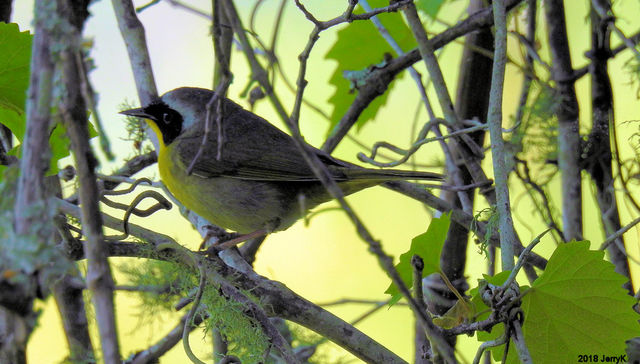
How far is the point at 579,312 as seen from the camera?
148 centimetres

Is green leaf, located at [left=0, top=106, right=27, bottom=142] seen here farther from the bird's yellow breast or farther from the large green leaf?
the bird's yellow breast

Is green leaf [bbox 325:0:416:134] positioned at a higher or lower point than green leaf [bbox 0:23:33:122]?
higher

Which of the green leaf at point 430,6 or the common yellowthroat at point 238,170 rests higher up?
the green leaf at point 430,6

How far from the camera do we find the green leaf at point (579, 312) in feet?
4.77

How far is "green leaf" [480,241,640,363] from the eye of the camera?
1.45 metres

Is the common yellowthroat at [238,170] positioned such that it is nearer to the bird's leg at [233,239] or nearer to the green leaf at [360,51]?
the bird's leg at [233,239]

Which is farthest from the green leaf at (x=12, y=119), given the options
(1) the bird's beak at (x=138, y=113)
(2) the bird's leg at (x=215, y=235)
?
(1) the bird's beak at (x=138, y=113)

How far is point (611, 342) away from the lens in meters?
1.49

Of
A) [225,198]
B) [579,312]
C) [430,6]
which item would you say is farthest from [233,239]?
[579,312]

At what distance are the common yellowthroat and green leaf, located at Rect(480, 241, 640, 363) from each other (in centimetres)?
117

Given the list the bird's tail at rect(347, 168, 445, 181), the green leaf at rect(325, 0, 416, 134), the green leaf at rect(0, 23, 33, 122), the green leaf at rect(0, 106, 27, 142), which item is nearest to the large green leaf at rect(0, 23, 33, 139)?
the green leaf at rect(0, 23, 33, 122)

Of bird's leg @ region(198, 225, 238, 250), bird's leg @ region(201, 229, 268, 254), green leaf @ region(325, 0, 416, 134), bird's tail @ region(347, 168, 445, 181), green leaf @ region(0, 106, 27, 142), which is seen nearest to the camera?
green leaf @ region(0, 106, 27, 142)

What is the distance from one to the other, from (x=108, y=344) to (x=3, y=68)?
0.97 meters

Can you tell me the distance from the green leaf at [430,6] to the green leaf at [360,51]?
22 cm
